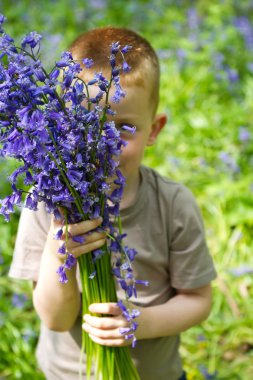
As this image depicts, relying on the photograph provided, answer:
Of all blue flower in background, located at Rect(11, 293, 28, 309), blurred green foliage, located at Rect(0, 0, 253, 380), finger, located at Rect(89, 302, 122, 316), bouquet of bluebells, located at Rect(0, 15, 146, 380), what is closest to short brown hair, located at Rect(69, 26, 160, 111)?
blurred green foliage, located at Rect(0, 0, 253, 380)

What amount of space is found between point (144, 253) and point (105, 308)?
41cm

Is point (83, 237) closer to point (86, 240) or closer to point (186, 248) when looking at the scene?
point (86, 240)

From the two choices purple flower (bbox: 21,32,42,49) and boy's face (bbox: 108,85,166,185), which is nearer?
purple flower (bbox: 21,32,42,49)

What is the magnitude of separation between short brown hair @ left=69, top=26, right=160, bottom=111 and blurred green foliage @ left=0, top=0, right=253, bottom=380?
0.13 meters

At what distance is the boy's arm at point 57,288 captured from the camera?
1.40 metres

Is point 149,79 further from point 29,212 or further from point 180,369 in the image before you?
point 180,369

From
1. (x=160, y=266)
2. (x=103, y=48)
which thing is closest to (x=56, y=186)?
(x=103, y=48)

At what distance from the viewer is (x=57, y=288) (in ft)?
5.24

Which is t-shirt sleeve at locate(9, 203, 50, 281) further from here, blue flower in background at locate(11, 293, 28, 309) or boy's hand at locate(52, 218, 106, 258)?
blue flower in background at locate(11, 293, 28, 309)

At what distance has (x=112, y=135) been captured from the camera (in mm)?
1247

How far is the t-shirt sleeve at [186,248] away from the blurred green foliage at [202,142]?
1.98 feet

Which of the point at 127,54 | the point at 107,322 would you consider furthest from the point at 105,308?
the point at 127,54

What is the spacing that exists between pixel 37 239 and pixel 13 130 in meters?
0.68

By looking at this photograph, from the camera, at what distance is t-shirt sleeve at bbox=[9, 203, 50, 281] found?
1809mm
